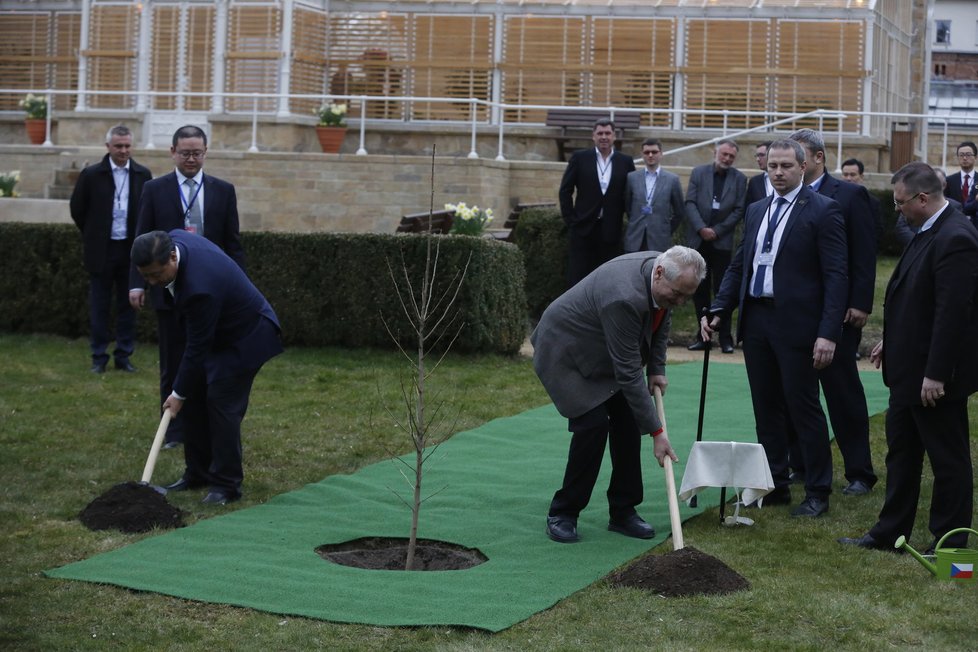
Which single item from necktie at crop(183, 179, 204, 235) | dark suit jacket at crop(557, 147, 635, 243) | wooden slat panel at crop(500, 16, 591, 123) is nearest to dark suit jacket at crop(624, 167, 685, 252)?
dark suit jacket at crop(557, 147, 635, 243)

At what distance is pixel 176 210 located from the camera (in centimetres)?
906

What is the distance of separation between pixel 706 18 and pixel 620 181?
462 inches

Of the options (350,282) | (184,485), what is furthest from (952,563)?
(350,282)

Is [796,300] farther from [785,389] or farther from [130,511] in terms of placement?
[130,511]

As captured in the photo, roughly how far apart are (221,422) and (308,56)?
17675 mm

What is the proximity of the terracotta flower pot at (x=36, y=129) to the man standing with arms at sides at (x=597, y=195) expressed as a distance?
14.4 m

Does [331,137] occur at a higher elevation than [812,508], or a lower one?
higher

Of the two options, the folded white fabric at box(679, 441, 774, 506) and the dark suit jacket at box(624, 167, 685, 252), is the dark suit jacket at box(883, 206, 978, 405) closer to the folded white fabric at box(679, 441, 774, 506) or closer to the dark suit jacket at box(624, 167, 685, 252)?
the folded white fabric at box(679, 441, 774, 506)

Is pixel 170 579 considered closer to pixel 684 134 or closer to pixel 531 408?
pixel 531 408

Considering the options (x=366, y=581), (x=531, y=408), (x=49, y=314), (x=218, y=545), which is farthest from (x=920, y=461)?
(x=49, y=314)

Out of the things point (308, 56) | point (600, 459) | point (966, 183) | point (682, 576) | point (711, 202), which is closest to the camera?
point (682, 576)

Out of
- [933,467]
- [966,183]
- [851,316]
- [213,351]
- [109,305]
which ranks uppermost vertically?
[966,183]

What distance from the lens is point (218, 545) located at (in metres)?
6.67

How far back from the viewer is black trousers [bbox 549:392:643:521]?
6.80 metres
